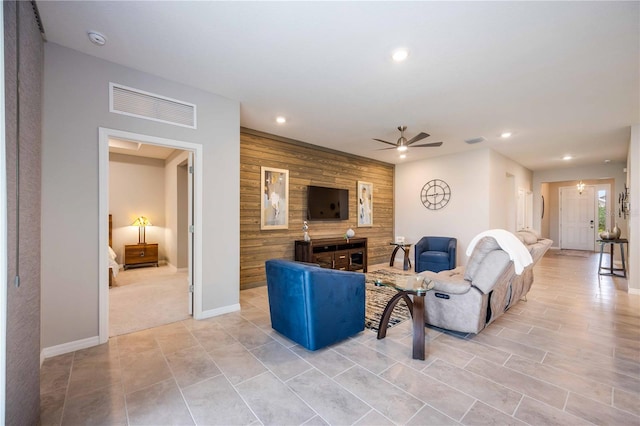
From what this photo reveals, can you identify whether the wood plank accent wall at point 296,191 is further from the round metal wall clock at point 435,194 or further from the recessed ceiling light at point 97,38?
the recessed ceiling light at point 97,38

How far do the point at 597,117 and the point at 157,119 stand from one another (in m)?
5.91

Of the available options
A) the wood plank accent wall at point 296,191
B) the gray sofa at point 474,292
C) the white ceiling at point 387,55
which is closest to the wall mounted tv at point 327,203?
the wood plank accent wall at point 296,191

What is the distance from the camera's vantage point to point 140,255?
634cm

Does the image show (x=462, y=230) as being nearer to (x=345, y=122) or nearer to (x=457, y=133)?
(x=457, y=133)

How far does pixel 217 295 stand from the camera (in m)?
3.43

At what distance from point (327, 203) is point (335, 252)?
3.52ft

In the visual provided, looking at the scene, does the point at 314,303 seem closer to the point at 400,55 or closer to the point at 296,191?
the point at 400,55

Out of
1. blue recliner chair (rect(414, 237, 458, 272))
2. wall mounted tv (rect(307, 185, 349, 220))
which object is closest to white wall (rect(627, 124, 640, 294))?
blue recliner chair (rect(414, 237, 458, 272))

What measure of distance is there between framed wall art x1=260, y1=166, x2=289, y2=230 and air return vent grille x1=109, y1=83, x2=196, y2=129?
5.74 feet

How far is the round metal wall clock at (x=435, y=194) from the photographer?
6406 mm

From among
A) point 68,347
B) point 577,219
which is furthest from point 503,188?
point 68,347

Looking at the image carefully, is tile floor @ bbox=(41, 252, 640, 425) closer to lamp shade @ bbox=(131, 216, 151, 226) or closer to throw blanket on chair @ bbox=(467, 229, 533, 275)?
throw blanket on chair @ bbox=(467, 229, 533, 275)

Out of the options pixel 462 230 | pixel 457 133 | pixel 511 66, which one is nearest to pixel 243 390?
pixel 511 66

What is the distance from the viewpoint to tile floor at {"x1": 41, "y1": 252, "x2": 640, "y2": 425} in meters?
1.73
